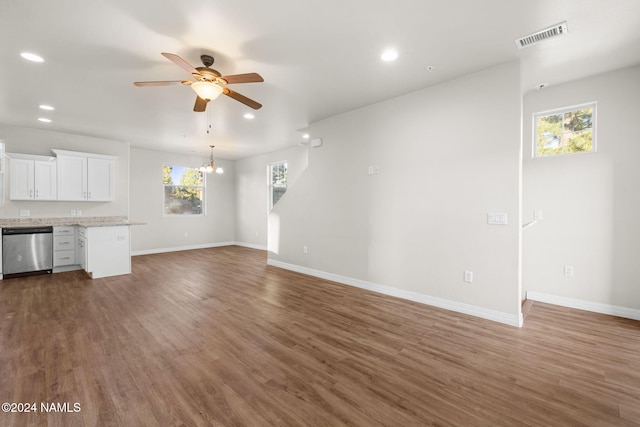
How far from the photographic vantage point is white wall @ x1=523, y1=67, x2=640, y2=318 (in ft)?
10.6

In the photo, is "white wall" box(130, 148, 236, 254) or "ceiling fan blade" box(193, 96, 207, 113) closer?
"ceiling fan blade" box(193, 96, 207, 113)

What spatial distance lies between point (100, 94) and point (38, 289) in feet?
10.8

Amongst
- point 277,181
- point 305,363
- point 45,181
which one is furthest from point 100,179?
point 305,363

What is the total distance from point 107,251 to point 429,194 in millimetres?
5794

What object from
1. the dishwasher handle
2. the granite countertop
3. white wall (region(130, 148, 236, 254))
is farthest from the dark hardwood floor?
white wall (region(130, 148, 236, 254))

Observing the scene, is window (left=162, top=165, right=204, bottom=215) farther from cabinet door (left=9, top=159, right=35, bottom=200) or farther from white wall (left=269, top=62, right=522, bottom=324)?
white wall (left=269, top=62, right=522, bottom=324)

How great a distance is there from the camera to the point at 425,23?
2447mm

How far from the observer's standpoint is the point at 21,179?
5.29m

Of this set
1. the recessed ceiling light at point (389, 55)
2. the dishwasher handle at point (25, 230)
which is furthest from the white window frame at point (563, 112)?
the dishwasher handle at point (25, 230)

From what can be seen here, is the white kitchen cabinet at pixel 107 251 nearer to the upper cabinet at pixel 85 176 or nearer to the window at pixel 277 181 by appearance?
the upper cabinet at pixel 85 176

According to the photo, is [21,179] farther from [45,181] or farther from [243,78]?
[243,78]

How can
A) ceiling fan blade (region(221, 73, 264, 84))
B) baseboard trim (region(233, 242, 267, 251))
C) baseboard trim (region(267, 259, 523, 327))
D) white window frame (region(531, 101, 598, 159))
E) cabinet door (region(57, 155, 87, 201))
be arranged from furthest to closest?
1. baseboard trim (region(233, 242, 267, 251))
2. cabinet door (region(57, 155, 87, 201))
3. white window frame (region(531, 101, 598, 159))
4. baseboard trim (region(267, 259, 523, 327))
5. ceiling fan blade (region(221, 73, 264, 84))

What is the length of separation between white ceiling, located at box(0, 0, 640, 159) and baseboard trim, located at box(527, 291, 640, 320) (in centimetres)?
288

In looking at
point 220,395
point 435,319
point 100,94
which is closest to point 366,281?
point 435,319
